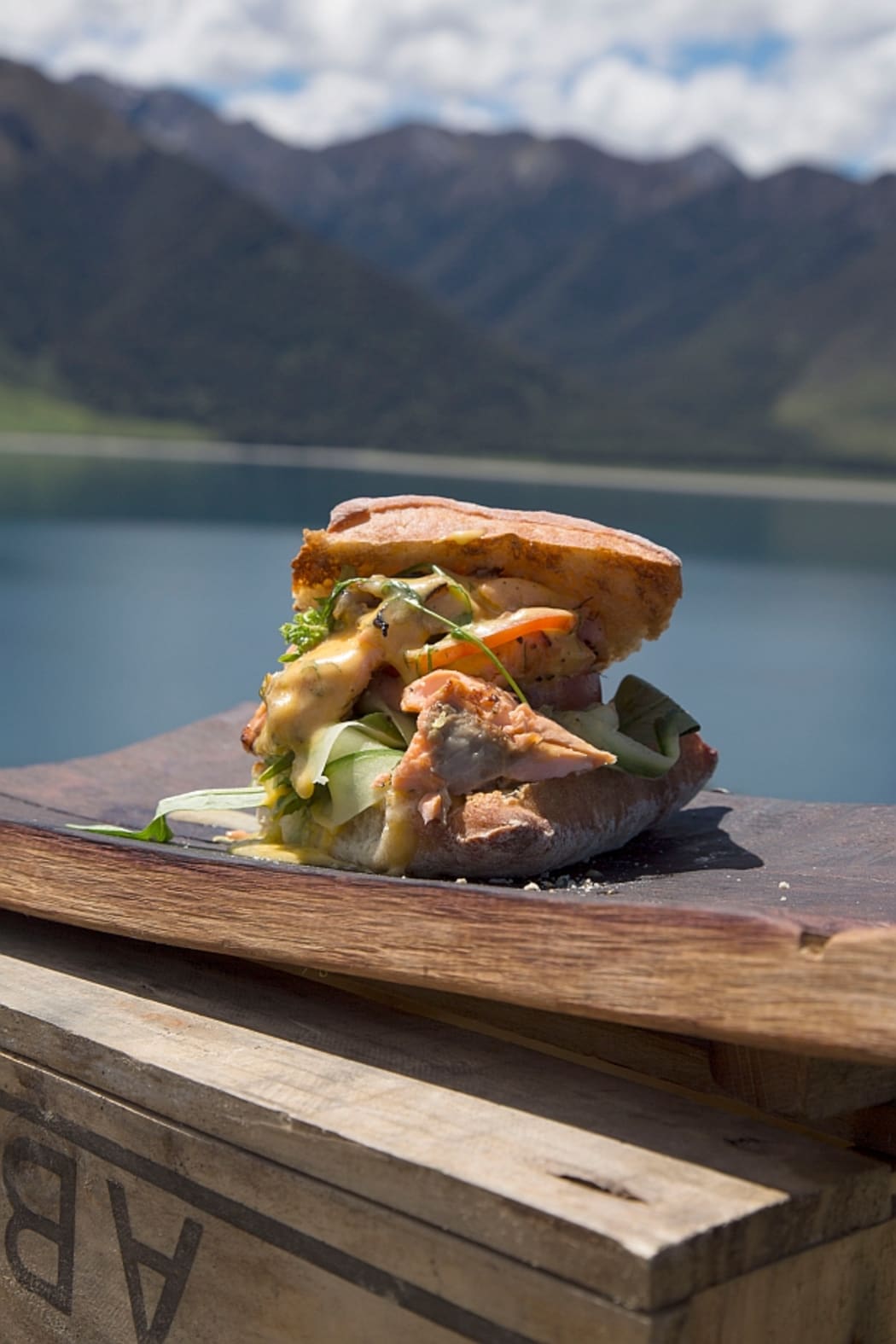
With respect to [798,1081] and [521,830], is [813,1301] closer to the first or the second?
[798,1081]

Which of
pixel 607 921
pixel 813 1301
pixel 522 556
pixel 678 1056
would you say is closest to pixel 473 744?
pixel 522 556

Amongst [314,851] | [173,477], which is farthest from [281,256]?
[314,851]

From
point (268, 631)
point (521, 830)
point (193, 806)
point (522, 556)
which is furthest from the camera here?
point (268, 631)

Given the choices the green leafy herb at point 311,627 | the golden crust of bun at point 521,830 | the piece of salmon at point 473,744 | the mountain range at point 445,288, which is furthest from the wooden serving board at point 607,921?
the mountain range at point 445,288

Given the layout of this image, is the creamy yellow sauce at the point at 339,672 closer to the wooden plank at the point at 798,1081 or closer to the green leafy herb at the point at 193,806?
the green leafy herb at the point at 193,806

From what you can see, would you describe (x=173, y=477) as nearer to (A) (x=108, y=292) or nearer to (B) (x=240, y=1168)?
(B) (x=240, y=1168)
